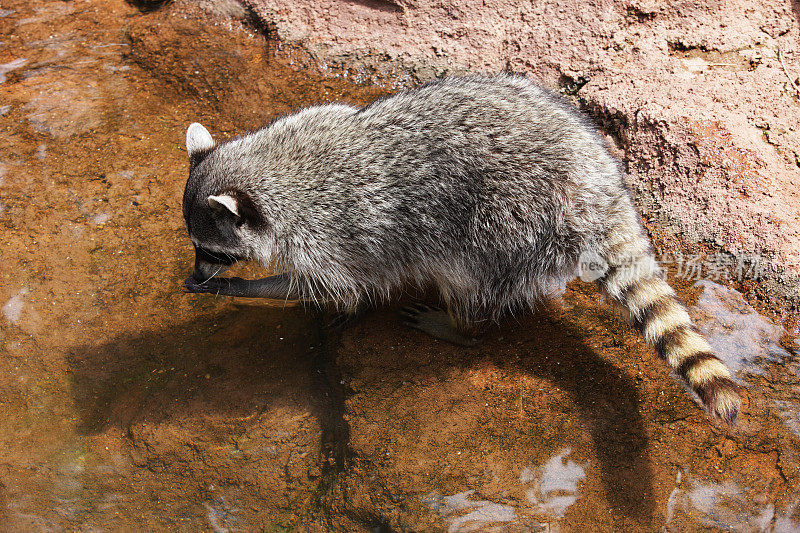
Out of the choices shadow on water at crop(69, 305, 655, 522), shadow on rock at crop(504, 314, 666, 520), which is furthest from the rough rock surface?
shadow on water at crop(69, 305, 655, 522)

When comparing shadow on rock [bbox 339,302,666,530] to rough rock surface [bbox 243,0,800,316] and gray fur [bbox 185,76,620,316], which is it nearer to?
gray fur [bbox 185,76,620,316]

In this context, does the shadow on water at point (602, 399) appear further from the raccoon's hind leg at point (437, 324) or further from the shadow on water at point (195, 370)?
the shadow on water at point (195, 370)

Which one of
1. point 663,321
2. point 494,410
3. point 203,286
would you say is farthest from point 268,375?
point 663,321

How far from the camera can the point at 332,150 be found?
3.34 metres

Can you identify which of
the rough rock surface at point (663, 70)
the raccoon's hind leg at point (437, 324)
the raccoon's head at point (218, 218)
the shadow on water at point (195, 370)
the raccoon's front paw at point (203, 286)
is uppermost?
the rough rock surface at point (663, 70)

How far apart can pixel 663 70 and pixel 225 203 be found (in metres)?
3.02

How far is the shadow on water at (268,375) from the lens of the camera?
306 cm

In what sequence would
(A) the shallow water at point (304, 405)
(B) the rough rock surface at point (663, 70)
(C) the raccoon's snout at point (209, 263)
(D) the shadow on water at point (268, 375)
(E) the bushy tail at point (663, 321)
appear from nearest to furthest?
(E) the bushy tail at point (663, 321) → (A) the shallow water at point (304, 405) → (D) the shadow on water at point (268, 375) → (C) the raccoon's snout at point (209, 263) → (B) the rough rock surface at point (663, 70)

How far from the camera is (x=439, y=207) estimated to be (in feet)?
10.5

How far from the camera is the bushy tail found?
8.45 feet

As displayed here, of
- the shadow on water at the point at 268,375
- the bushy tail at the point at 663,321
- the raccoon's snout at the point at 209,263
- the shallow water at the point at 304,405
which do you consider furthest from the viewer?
the raccoon's snout at the point at 209,263

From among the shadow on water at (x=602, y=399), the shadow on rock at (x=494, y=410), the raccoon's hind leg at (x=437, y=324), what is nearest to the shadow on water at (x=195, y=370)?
the shadow on rock at (x=494, y=410)

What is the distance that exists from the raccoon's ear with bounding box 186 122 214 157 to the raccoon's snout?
23.7 inches

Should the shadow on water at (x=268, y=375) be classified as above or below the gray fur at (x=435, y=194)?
below
